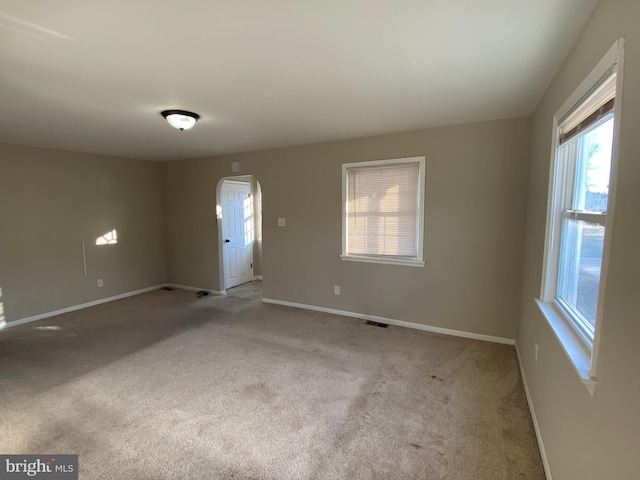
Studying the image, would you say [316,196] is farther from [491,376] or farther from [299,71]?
[491,376]

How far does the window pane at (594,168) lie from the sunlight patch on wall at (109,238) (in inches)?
232

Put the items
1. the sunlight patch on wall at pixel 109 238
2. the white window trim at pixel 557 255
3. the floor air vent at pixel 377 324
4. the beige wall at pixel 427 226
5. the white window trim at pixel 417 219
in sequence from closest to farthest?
the white window trim at pixel 557 255 < the beige wall at pixel 427 226 < the white window trim at pixel 417 219 < the floor air vent at pixel 377 324 < the sunlight patch on wall at pixel 109 238

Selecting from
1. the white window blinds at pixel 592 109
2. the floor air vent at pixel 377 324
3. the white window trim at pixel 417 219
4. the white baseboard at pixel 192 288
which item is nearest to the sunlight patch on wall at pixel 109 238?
the white baseboard at pixel 192 288

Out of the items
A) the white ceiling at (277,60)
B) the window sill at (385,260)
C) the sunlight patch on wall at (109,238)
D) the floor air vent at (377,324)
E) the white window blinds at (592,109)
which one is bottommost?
the floor air vent at (377,324)

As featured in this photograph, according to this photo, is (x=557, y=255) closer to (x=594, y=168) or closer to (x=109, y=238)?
(x=594, y=168)

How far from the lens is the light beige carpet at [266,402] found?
181 centimetres

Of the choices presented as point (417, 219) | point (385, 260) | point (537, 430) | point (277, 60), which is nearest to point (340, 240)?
point (385, 260)

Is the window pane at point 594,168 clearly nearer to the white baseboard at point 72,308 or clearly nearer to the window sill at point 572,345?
the window sill at point 572,345

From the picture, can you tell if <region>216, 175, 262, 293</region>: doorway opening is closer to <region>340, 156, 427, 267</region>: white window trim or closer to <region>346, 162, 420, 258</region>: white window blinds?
<region>340, 156, 427, 267</region>: white window trim

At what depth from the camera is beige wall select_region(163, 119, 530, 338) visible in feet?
10.5

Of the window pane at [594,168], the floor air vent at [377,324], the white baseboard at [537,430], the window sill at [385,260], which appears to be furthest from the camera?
the floor air vent at [377,324]

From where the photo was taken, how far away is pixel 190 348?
331 cm

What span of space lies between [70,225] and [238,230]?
2.54 meters

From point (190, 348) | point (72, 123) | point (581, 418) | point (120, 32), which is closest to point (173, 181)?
point (72, 123)
